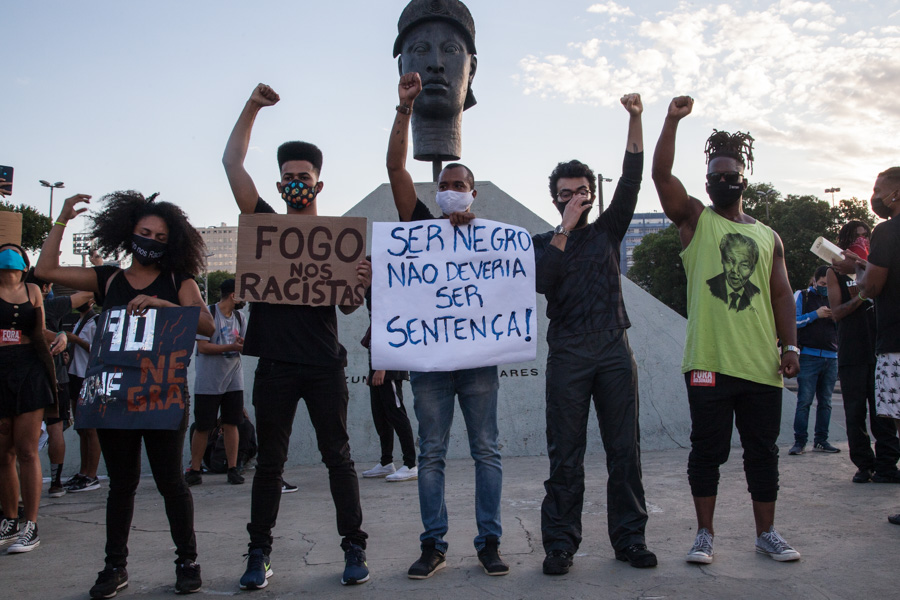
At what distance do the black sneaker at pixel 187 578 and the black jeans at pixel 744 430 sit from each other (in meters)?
2.41

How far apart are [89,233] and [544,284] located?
92.6 inches

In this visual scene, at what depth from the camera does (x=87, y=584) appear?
3361mm

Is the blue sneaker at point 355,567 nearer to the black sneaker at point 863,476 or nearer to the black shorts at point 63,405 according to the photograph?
the black shorts at point 63,405

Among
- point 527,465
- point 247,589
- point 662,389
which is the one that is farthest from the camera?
point 662,389

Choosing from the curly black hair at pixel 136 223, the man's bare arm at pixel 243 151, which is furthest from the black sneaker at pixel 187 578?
the man's bare arm at pixel 243 151

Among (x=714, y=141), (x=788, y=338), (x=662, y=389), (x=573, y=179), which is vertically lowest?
(x=662, y=389)

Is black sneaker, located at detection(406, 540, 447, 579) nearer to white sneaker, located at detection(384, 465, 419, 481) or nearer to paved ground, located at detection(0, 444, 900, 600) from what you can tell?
paved ground, located at detection(0, 444, 900, 600)

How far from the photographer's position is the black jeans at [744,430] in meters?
3.46

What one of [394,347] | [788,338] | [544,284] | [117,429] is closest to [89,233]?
[117,429]

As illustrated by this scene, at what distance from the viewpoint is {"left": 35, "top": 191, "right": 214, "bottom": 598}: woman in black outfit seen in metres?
3.23

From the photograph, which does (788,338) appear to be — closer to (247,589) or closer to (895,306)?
(895,306)

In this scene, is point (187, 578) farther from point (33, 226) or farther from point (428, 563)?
point (33, 226)

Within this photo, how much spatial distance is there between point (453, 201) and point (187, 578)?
7.13 feet

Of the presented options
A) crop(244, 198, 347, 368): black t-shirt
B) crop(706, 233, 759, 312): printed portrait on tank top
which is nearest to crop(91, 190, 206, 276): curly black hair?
crop(244, 198, 347, 368): black t-shirt
